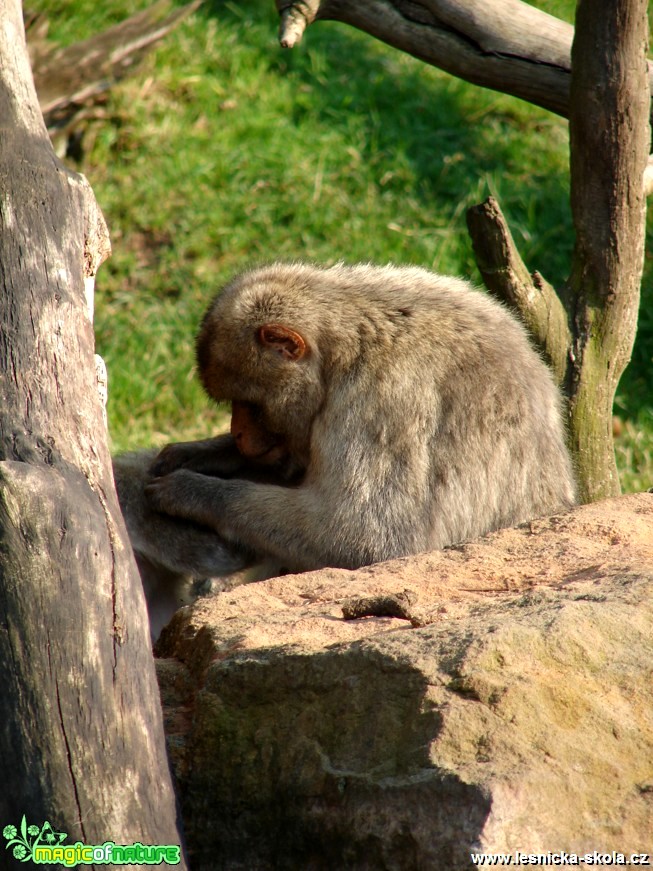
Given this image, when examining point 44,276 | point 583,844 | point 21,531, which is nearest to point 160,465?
point 44,276

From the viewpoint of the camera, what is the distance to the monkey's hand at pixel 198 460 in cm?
471

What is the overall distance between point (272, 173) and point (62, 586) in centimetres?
646

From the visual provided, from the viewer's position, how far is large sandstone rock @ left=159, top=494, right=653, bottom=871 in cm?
219

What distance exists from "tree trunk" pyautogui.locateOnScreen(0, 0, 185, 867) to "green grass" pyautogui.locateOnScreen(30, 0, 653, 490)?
4.31 m

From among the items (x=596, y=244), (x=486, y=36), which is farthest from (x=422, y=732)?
(x=486, y=36)

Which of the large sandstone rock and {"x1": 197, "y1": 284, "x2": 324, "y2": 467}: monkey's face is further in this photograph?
{"x1": 197, "y1": 284, "x2": 324, "y2": 467}: monkey's face

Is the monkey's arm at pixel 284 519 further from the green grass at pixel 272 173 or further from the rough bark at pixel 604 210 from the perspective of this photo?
the green grass at pixel 272 173

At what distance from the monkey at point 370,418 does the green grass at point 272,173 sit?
2681 millimetres

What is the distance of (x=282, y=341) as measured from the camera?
4301mm

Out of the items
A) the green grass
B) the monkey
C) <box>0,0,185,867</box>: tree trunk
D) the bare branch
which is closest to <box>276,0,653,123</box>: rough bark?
the bare branch

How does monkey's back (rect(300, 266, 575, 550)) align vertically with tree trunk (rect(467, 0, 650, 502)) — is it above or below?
below

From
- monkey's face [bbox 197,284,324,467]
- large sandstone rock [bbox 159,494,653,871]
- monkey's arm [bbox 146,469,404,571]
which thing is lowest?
large sandstone rock [bbox 159,494,653,871]

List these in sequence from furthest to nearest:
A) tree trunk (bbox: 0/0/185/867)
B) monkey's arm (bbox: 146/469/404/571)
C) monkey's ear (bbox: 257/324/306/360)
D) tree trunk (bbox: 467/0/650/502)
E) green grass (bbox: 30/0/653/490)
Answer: green grass (bbox: 30/0/653/490), tree trunk (bbox: 467/0/650/502), monkey's ear (bbox: 257/324/306/360), monkey's arm (bbox: 146/469/404/571), tree trunk (bbox: 0/0/185/867)

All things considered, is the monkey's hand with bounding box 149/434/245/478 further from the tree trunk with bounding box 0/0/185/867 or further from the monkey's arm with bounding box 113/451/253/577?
the tree trunk with bounding box 0/0/185/867
